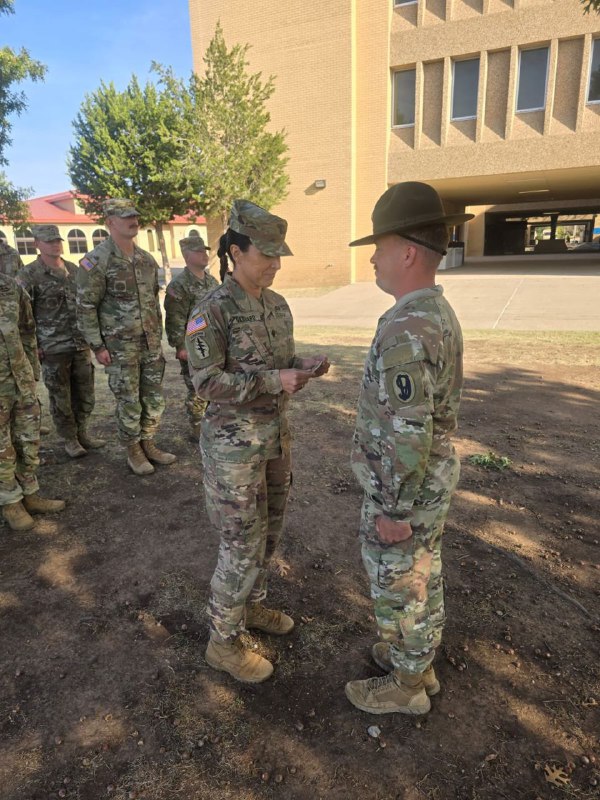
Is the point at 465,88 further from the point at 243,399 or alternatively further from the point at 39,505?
the point at 243,399

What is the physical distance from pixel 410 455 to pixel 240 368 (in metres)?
0.84

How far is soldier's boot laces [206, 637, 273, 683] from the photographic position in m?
2.35

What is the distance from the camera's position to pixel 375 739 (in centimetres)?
207

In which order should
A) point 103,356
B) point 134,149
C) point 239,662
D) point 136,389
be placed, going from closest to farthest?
1. point 239,662
2. point 103,356
3. point 136,389
4. point 134,149

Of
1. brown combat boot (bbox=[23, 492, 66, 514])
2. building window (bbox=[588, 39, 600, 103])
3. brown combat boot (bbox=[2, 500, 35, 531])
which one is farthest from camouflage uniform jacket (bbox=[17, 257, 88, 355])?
building window (bbox=[588, 39, 600, 103])

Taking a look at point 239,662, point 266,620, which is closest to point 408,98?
point 266,620

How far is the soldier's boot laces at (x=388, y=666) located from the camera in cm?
226

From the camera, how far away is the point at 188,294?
5.13 meters

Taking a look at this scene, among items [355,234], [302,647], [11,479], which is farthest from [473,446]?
[355,234]

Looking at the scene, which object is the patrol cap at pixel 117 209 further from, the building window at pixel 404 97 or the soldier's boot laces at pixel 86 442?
the building window at pixel 404 97

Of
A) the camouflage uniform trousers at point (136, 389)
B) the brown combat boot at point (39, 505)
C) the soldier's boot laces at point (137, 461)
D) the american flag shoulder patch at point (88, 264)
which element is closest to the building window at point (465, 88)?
the camouflage uniform trousers at point (136, 389)

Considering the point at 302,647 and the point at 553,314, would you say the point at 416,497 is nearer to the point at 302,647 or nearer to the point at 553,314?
the point at 302,647

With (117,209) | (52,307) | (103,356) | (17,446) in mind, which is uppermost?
(117,209)

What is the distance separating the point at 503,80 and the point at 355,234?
683 cm
